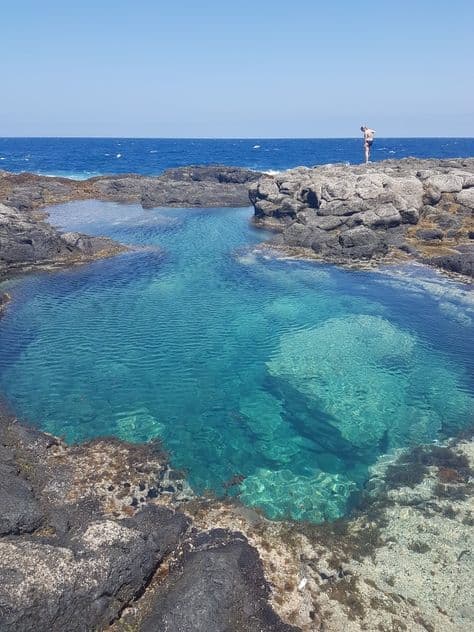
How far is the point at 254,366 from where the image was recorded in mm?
28281

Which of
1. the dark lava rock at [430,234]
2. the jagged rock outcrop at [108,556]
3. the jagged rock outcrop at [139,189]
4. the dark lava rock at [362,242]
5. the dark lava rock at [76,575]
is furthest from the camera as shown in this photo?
the jagged rock outcrop at [139,189]

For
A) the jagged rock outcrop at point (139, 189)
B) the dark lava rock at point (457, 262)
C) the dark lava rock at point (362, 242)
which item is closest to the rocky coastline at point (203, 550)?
the dark lava rock at point (457, 262)

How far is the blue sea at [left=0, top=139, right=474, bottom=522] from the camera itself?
20766mm

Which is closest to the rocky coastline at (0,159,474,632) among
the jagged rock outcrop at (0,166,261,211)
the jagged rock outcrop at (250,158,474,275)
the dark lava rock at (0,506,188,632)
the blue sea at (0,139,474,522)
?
the dark lava rock at (0,506,188,632)

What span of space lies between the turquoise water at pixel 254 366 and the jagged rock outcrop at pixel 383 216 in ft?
19.1

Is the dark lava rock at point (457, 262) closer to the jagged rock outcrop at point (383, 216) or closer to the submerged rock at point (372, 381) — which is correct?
the jagged rock outcrop at point (383, 216)

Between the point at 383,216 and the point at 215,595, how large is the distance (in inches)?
1937

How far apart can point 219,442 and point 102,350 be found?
11852 millimetres

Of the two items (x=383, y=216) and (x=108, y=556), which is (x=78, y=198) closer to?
(x=383, y=216)

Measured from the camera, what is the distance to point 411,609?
13.8 meters

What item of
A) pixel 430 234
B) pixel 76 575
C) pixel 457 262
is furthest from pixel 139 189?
pixel 76 575

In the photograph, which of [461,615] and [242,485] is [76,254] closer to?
[242,485]

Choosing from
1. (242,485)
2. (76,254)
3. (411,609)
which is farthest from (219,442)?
(76,254)

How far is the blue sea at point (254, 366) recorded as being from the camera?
68.1ft
